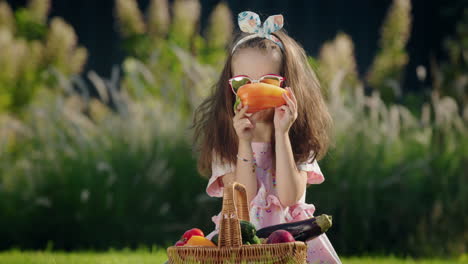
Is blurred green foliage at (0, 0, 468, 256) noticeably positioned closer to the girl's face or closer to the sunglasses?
the girl's face

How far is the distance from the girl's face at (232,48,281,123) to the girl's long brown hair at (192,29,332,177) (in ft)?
0.13

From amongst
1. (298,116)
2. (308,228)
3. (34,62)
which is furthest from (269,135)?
(34,62)

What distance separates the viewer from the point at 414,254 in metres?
5.18

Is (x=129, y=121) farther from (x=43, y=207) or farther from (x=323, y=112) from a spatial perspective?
(x=323, y=112)

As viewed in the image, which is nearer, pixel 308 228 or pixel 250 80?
pixel 308 228

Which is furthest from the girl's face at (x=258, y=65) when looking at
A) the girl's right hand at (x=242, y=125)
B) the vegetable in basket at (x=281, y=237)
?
the vegetable in basket at (x=281, y=237)

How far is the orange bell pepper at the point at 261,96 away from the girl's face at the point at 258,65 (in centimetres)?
18

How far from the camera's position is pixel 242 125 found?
284cm

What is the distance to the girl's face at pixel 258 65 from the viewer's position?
2.97 m

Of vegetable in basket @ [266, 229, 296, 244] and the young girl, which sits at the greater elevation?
the young girl

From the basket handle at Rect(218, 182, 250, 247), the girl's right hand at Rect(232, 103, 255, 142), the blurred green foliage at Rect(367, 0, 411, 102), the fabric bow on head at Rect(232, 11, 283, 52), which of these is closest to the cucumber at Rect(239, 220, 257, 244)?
the basket handle at Rect(218, 182, 250, 247)

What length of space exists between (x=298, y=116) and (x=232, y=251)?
1032 mm

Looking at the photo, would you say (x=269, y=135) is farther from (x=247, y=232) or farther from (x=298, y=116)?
(x=247, y=232)

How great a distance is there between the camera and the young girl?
2.86 meters
